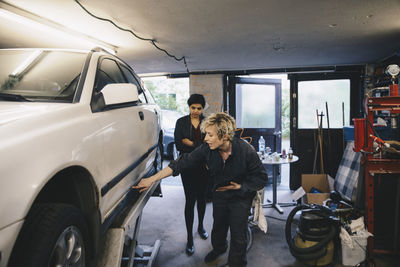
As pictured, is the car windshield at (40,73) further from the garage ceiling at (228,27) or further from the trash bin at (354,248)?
the trash bin at (354,248)

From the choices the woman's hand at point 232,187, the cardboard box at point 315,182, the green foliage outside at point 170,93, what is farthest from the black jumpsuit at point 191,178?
the green foliage outside at point 170,93

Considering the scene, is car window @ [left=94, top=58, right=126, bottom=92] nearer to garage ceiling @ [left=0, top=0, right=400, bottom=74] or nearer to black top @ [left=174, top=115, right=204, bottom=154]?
garage ceiling @ [left=0, top=0, right=400, bottom=74]

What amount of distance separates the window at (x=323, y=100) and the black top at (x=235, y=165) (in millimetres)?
3430

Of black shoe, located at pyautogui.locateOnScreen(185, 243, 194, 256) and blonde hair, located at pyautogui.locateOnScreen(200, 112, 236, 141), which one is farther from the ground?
blonde hair, located at pyautogui.locateOnScreen(200, 112, 236, 141)

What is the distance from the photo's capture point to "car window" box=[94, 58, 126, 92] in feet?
5.25

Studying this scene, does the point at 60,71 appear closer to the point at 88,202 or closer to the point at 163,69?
the point at 88,202

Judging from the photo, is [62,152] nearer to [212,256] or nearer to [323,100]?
[212,256]

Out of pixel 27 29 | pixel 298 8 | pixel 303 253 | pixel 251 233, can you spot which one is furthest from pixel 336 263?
pixel 27 29

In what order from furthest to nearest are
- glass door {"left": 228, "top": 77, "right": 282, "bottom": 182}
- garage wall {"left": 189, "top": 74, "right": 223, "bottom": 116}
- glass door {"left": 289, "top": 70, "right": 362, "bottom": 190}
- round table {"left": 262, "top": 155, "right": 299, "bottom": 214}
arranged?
1. garage wall {"left": 189, "top": 74, "right": 223, "bottom": 116}
2. glass door {"left": 228, "top": 77, "right": 282, "bottom": 182}
3. glass door {"left": 289, "top": 70, "right": 362, "bottom": 190}
4. round table {"left": 262, "top": 155, "right": 299, "bottom": 214}

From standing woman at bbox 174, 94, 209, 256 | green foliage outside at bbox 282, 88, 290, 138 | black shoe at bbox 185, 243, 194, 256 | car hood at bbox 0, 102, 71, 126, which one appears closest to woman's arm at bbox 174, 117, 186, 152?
standing woman at bbox 174, 94, 209, 256

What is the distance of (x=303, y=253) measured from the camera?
2.45 metres

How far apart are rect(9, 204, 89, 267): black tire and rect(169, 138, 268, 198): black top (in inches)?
42.2

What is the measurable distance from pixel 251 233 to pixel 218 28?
7.87 ft

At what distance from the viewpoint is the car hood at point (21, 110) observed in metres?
0.91
